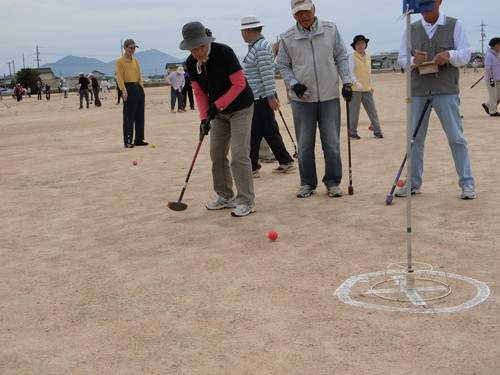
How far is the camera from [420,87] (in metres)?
6.79

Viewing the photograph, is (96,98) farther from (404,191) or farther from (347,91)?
(404,191)

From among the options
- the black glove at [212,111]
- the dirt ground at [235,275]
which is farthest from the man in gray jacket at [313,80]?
the black glove at [212,111]

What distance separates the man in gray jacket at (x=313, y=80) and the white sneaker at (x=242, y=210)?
838 mm

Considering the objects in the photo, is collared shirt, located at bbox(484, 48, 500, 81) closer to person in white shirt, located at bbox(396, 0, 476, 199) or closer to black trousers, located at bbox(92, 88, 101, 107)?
person in white shirt, located at bbox(396, 0, 476, 199)

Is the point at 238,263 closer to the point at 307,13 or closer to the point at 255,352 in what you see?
the point at 255,352

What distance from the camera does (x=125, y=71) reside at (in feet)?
40.8

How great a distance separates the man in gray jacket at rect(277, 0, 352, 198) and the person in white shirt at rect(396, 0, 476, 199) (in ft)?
2.59

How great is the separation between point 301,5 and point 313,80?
32.6 inches

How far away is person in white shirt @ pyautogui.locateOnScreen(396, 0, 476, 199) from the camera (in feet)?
21.3

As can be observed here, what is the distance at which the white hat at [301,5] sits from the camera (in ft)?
22.4

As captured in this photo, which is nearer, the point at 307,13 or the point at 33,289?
the point at 33,289

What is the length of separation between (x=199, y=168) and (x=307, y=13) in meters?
3.77

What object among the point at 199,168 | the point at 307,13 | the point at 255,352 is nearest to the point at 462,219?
the point at 307,13

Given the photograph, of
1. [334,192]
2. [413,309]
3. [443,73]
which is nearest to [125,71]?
[334,192]
